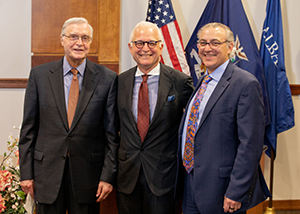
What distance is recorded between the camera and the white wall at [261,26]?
10.8ft

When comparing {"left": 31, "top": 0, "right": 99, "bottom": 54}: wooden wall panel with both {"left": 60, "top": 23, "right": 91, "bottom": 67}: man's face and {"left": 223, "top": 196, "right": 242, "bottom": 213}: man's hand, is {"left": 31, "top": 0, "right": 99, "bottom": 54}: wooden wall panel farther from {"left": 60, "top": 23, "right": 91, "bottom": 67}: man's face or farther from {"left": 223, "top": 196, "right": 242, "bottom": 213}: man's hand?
{"left": 223, "top": 196, "right": 242, "bottom": 213}: man's hand

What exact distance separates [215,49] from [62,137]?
1084 mm

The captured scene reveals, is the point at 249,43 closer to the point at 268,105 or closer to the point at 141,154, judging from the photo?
the point at 268,105

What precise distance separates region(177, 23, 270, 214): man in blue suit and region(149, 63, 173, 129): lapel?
0.20 meters

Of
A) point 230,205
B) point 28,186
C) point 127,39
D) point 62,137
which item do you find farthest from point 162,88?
point 127,39

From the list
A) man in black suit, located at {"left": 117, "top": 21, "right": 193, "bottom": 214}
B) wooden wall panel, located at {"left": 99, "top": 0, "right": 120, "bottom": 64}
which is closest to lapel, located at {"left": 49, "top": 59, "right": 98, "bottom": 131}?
man in black suit, located at {"left": 117, "top": 21, "right": 193, "bottom": 214}

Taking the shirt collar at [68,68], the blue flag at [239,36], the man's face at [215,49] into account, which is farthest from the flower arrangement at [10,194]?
the blue flag at [239,36]

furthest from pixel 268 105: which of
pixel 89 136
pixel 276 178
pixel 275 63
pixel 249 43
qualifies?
pixel 89 136

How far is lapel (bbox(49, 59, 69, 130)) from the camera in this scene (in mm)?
1771

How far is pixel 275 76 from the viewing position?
296 centimetres

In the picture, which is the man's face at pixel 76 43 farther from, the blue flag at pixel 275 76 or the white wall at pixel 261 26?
the blue flag at pixel 275 76

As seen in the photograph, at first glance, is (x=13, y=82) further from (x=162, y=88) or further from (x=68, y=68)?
(x=162, y=88)

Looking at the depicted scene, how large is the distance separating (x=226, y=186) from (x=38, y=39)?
A: 83.9 inches

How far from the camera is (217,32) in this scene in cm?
167
